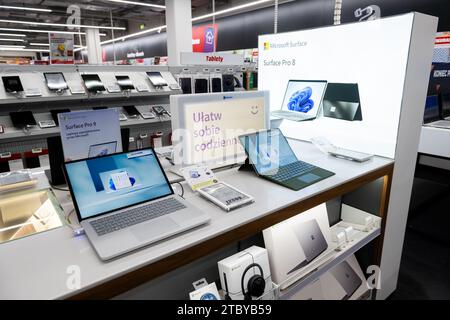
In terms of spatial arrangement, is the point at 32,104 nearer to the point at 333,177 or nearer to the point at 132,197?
the point at 132,197

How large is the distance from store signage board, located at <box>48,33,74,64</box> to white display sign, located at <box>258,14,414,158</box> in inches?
104

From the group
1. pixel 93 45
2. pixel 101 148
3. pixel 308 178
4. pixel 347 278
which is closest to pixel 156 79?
pixel 101 148

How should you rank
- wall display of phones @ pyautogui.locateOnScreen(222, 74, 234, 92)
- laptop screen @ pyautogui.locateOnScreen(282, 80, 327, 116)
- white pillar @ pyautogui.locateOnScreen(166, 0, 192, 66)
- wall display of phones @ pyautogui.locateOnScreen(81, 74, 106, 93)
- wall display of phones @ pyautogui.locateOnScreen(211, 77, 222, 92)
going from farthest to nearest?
1. white pillar @ pyautogui.locateOnScreen(166, 0, 192, 66)
2. wall display of phones @ pyautogui.locateOnScreen(222, 74, 234, 92)
3. wall display of phones @ pyautogui.locateOnScreen(211, 77, 222, 92)
4. wall display of phones @ pyautogui.locateOnScreen(81, 74, 106, 93)
5. laptop screen @ pyautogui.locateOnScreen(282, 80, 327, 116)

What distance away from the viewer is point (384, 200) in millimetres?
1959

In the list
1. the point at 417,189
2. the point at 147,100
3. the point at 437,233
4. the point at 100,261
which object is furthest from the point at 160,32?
the point at 100,261

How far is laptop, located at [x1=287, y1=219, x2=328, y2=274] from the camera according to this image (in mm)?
1624

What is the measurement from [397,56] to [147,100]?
2982 mm

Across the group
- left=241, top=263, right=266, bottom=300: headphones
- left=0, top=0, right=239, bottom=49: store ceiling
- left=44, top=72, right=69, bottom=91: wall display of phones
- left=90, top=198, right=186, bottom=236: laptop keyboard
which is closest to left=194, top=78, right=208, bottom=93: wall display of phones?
left=44, top=72, right=69, bottom=91: wall display of phones

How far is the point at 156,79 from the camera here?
3.75m

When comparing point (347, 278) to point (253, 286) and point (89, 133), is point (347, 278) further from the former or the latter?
point (89, 133)

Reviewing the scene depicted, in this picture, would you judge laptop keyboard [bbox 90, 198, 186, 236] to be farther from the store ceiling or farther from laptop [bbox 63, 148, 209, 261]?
the store ceiling

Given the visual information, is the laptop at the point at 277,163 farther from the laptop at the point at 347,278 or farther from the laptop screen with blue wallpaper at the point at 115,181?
the laptop at the point at 347,278

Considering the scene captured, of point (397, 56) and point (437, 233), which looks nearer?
point (397, 56)

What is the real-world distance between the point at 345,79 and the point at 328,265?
119cm
